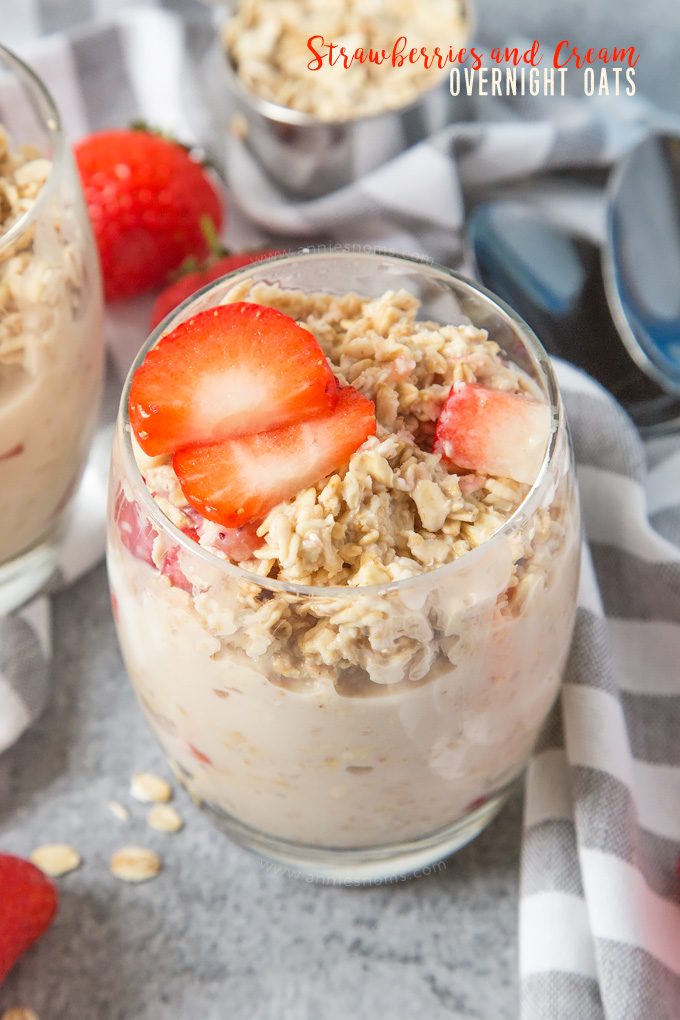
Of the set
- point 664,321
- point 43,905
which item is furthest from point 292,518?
point 664,321

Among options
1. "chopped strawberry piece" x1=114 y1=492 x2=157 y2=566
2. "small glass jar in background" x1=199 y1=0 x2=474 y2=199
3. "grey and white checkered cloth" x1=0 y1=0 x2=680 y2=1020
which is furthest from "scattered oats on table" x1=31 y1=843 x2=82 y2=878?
"small glass jar in background" x1=199 y1=0 x2=474 y2=199

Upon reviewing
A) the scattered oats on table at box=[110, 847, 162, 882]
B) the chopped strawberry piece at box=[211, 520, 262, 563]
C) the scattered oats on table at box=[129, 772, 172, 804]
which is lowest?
the scattered oats on table at box=[110, 847, 162, 882]

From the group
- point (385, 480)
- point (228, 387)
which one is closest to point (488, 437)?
point (385, 480)

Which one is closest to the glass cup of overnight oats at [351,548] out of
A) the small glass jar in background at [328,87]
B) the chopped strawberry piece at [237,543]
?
the chopped strawberry piece at [237,543]

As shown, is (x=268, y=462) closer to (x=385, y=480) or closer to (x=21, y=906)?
(x=385, y=480)

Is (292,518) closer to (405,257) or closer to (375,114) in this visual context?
(405,257)

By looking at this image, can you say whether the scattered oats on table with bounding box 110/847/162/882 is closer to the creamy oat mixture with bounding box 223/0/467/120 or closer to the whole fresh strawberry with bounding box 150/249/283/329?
the whole fresh strawberry with bounding box 150/249/283/329
